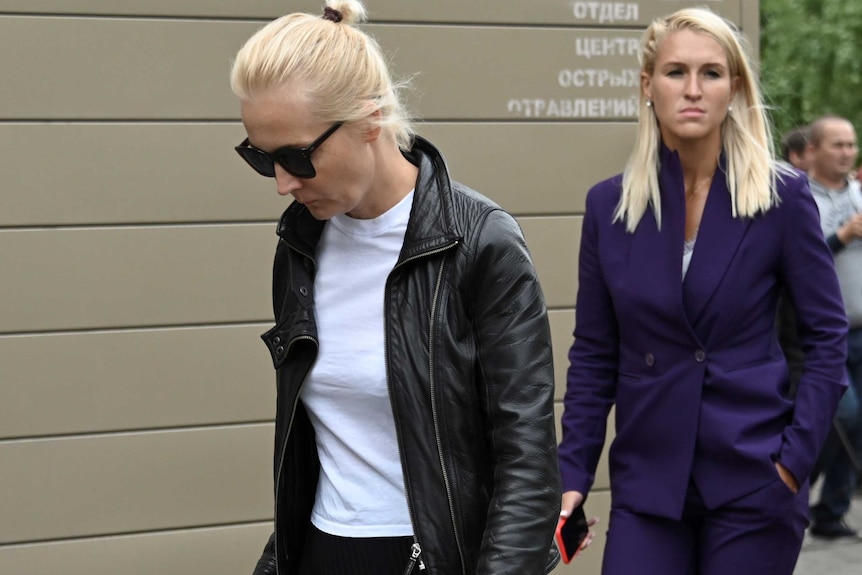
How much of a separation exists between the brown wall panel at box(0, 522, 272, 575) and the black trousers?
276 centimetres

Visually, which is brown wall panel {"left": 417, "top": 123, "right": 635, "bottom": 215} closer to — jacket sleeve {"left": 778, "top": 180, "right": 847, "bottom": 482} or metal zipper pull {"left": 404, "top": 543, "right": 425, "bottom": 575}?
jacket sleeve {"left": 778, "top": 180, "right": 847, "bottom": 482}

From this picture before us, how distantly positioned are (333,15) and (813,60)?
24.0 m

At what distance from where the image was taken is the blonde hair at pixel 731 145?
10.8 feet

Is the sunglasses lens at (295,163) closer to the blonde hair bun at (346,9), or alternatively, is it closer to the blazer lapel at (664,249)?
the blonde hair bun at (346,9)

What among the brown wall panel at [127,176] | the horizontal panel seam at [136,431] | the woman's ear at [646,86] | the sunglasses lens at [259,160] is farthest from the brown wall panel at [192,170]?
the sunglasses lens at [259,160]

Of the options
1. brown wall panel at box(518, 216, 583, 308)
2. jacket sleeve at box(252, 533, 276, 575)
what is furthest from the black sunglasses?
brown wall panel at box(518, 216, 583, 308)

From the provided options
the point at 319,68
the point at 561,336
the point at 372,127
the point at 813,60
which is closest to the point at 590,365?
the point at 372,127

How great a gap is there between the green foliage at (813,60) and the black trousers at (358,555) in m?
23.0

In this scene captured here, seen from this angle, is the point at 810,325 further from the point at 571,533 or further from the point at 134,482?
the point at 134,482

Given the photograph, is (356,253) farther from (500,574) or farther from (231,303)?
(231,303)

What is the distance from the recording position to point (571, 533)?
340 centimetres

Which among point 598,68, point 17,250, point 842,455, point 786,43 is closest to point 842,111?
point 786,43

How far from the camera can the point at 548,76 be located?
547 cm

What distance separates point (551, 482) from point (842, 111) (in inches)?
956
